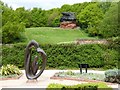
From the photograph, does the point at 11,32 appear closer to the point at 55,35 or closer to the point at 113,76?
the point at 55,35

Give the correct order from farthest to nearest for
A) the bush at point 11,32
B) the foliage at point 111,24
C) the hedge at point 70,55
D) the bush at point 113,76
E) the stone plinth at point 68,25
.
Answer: the stone plinth at point 68,25 < the bush at point 11,32 < the foliage at point 111,24 < the hedge at point 70,55 < the bush at point 113,76

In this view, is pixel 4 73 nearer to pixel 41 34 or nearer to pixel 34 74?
pixel 34 74

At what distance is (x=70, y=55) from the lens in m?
24.0

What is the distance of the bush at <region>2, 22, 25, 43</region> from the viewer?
32.6 m

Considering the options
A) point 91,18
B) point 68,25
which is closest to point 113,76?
Answer: point 91,18

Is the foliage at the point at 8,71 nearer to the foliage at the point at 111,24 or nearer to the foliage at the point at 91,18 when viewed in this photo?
the foliage at the point at 111,24

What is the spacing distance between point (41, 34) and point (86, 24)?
23.3ft

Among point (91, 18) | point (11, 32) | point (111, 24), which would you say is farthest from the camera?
point (91, 18)

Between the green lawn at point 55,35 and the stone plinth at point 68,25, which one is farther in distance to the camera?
the stone plinth at point 68,25

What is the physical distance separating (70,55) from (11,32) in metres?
11.0

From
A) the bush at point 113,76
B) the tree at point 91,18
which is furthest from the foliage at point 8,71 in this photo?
the tree at point 91,18

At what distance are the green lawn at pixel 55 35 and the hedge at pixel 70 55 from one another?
12260 millimetres

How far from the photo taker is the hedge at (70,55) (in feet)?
77.9

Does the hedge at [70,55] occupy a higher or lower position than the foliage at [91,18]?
lower
